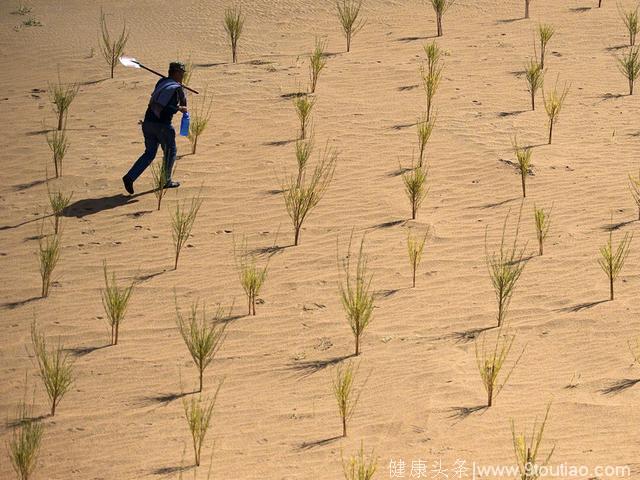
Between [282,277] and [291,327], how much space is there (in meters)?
0.77

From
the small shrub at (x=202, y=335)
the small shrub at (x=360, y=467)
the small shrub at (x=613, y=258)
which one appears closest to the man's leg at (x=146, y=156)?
the small shrub at (x=202, y=335)


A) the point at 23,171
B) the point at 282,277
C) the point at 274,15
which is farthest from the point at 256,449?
the point at 274,15

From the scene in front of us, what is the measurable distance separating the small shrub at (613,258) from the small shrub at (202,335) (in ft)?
8.56

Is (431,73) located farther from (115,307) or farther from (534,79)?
(115,307)

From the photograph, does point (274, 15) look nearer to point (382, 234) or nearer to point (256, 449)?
point (382, 234)

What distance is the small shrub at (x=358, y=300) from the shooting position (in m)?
7.17

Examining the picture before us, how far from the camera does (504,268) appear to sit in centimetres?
752

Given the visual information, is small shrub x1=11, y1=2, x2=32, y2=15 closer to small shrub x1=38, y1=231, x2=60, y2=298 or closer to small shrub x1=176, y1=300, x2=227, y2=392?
small shrub x1=38, y1=231, x2=60, y2=298

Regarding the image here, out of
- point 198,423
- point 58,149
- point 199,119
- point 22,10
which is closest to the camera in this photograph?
point 198,423

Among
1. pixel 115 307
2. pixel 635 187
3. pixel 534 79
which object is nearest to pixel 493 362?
pixel 115 307

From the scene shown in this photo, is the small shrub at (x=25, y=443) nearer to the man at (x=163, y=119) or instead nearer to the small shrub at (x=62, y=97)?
the man at (x=163, y=119)

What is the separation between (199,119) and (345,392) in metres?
5.38

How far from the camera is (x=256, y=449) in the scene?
631 centimetres

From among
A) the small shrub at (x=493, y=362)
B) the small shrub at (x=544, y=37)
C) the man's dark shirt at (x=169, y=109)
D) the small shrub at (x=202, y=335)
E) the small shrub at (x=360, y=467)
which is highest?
the small shrub at (x=544, y=37)
